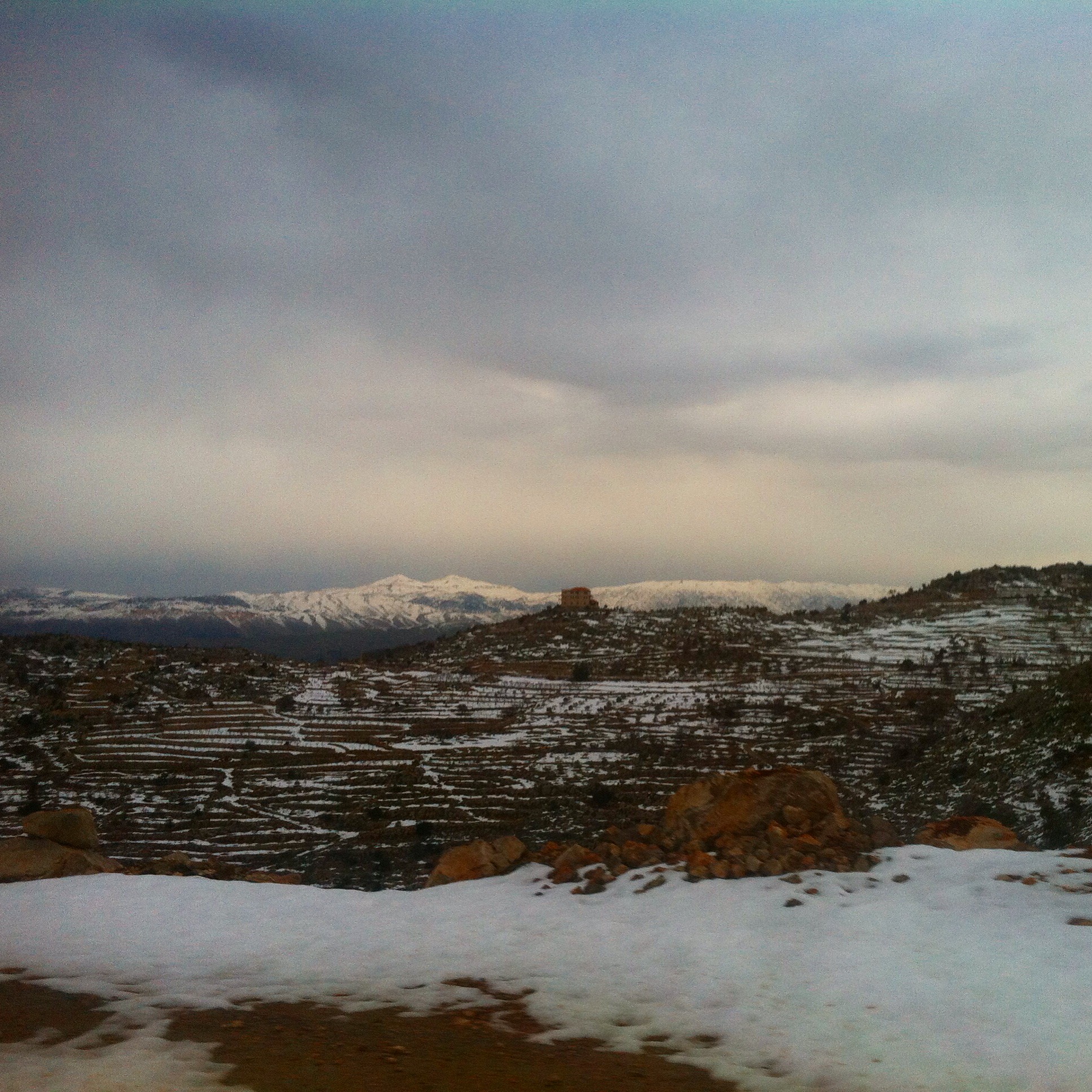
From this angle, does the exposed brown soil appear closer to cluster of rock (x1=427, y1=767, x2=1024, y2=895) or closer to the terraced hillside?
cluster of rock (x1=427, y1=767, x2=1024, y2=895)

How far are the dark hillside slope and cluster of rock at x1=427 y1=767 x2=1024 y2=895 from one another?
622cm

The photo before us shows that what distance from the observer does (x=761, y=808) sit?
12.1m

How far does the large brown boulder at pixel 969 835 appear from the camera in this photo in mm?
11078

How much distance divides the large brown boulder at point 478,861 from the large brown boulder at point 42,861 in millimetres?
5400

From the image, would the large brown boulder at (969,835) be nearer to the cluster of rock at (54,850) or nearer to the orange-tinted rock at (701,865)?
the orange-tinted rock at (701,865)

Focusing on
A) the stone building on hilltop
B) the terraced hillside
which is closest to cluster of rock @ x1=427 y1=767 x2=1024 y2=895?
the terraced hillside

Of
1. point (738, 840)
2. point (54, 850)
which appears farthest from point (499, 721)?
point (738, 840)

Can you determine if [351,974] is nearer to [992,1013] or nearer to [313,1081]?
[313,1081]

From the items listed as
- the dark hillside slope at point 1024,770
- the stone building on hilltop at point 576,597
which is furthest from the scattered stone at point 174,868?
the stone building on hilltop at point 576,597

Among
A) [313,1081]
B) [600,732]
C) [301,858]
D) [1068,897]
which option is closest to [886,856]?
[1068,897]

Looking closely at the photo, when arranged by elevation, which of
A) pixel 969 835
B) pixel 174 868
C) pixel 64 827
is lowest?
pixel 174 868

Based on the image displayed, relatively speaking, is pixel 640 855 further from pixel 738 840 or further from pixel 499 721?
pixel 499 721

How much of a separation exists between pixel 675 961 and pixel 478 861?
204 inches

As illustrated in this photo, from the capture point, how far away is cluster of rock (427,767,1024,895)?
34.2 feet
